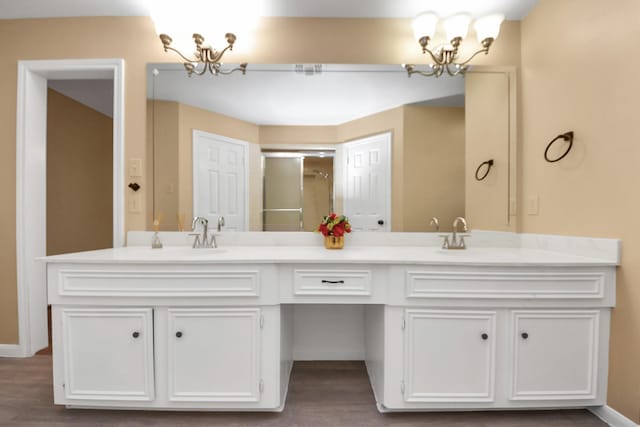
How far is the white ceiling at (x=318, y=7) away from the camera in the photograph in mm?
1821

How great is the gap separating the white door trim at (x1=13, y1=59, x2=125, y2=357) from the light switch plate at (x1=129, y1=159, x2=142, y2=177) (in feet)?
0.17

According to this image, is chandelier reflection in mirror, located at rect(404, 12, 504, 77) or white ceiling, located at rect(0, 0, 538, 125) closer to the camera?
chandelier reflection in mirror, located at rect(404, 12, 504, 77)

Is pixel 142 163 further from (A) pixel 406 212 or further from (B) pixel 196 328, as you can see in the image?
(A) pixel 406 212

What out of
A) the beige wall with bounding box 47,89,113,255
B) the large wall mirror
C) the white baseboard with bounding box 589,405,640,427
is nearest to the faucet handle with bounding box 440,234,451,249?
the large wall mirror

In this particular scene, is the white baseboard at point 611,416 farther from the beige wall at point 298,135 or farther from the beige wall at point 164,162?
the beige wall at point 164,162

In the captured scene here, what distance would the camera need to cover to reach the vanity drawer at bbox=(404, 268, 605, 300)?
4.46ft

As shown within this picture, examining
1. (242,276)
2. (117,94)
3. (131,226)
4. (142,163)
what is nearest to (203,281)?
(242,276)

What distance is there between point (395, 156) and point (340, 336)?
130cm

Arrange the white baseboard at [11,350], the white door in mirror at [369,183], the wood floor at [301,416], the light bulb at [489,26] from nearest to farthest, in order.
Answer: the wood floor at [301,416]
the light bulb at [489,26]
the white door in mirror at [369,183]
the white baseboard at [11,350]

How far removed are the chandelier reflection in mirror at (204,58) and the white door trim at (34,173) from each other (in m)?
0.44

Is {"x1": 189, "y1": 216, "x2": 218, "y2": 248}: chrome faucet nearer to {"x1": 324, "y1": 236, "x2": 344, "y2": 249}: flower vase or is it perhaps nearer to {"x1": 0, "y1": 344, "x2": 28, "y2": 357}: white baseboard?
{"x1": 324, "y1": 236, "x2": 344, "y2": 249}: flower vase

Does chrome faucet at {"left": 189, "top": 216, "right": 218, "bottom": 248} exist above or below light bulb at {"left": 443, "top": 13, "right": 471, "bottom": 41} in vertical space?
below

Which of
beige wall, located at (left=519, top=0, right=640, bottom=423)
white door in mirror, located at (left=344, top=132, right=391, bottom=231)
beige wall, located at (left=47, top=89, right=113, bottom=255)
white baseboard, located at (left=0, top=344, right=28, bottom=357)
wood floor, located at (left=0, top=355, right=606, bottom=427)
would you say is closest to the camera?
beige wall, located at (left=519, top=0, right=640, bottom=423)

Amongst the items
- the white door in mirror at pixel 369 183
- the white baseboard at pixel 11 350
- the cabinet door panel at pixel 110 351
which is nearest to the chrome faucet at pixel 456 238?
the white door in mirror at pixel 369 183
